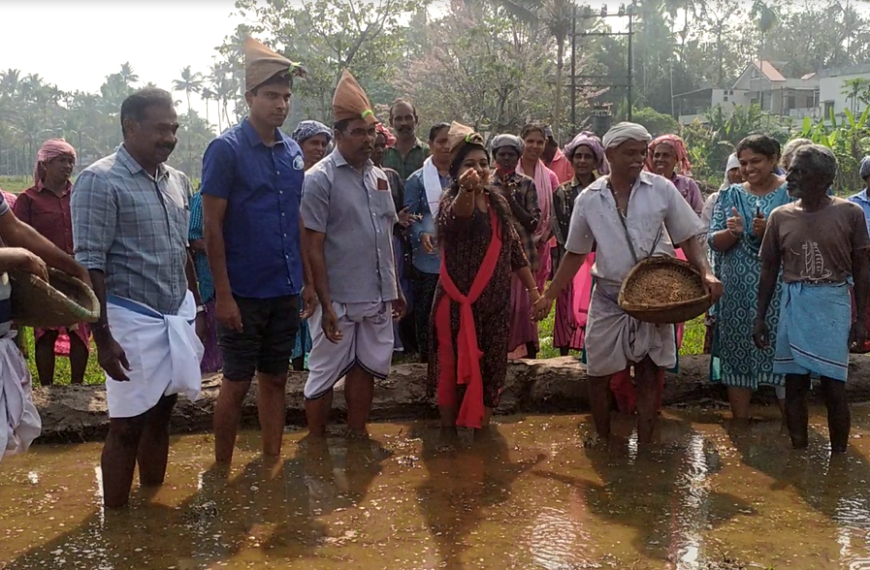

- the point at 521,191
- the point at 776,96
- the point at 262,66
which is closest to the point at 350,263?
the point at 262,66

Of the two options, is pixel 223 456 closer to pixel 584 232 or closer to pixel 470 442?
pixel 470 442

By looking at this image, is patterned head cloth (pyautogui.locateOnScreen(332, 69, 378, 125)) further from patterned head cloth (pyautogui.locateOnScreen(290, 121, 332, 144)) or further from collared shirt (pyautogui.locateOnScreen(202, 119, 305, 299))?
patterned head cloth (pyautogui.locateOnScreen(290, 121, 332, 144))

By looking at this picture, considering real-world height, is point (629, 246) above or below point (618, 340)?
above

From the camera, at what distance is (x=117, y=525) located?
3986 mm

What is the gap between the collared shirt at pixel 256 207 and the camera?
4.57 meters

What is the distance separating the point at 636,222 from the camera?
530 centimetres

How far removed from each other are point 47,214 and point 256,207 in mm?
2590

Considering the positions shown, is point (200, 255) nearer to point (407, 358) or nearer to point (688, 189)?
point (407, 358)

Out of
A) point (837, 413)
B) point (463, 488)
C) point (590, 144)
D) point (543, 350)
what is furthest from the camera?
point (543, 350)

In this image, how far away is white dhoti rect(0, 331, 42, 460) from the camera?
3.33 metres

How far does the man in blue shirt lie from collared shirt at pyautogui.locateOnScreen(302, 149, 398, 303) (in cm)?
41

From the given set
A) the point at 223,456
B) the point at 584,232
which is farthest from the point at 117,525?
the point at 584,232

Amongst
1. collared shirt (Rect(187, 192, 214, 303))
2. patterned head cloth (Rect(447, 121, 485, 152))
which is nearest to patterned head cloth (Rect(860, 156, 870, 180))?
patterned head cloth (Rect(447, 121, 485, 152))

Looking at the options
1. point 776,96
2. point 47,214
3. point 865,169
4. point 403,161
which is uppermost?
point 776,96
